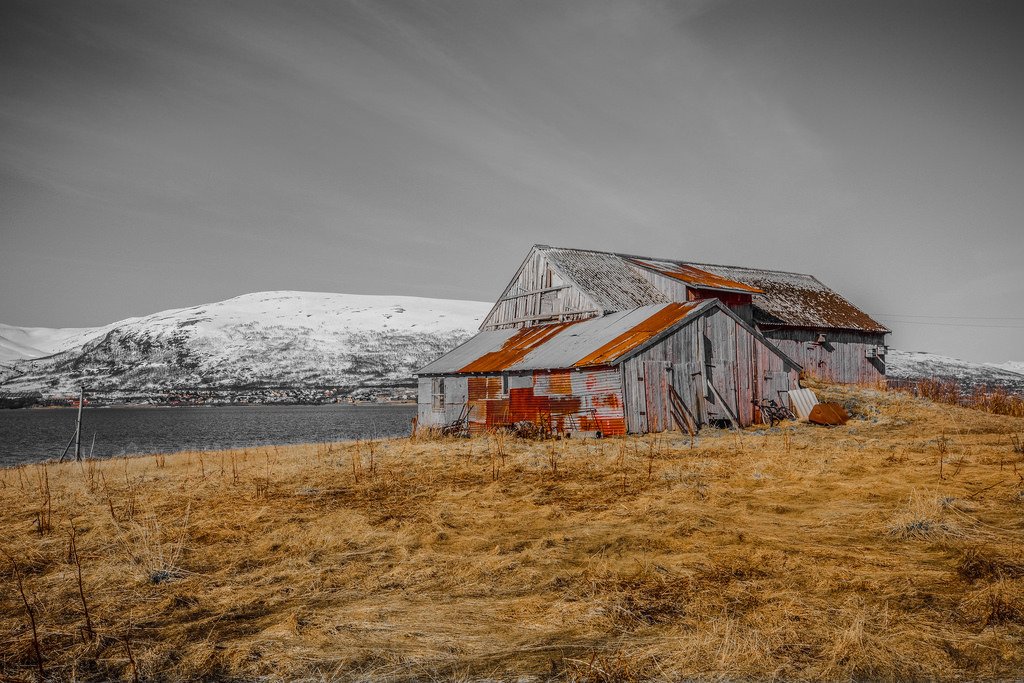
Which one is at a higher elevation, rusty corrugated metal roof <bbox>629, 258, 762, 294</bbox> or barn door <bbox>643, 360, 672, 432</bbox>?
rusty corrugated metal roof <bbox>629, 258, 762, 294</bbox>

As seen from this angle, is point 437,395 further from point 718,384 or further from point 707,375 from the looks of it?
point 718,384

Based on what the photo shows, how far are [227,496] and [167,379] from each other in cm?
13973

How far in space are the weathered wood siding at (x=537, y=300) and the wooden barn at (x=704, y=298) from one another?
5 cm

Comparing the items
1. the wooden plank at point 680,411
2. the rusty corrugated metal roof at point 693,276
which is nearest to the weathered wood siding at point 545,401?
the wooden plank at point 680,411

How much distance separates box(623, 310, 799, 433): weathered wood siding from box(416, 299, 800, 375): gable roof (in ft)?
1.33

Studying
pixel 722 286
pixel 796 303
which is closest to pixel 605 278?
pixel 722 286

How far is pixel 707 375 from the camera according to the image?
2558 cm

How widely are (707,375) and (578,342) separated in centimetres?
551

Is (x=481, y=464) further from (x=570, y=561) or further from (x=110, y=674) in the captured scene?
(x=110, y=674)

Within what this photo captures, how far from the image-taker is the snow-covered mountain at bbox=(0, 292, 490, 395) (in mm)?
138000

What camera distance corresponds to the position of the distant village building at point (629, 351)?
940 inches

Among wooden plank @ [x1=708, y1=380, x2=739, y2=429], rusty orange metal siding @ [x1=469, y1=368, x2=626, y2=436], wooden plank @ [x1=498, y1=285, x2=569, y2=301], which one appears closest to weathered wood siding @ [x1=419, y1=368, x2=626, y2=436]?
rusty orange metal siding @ [x1=469, y1=368, x2=626, y2=436]

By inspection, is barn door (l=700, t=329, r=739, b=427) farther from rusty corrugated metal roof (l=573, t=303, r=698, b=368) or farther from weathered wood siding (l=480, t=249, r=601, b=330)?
weathered wood siding (l=480, t=249, r=601, b=330)

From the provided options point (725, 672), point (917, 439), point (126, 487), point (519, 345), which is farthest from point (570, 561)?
point (519, 345)
